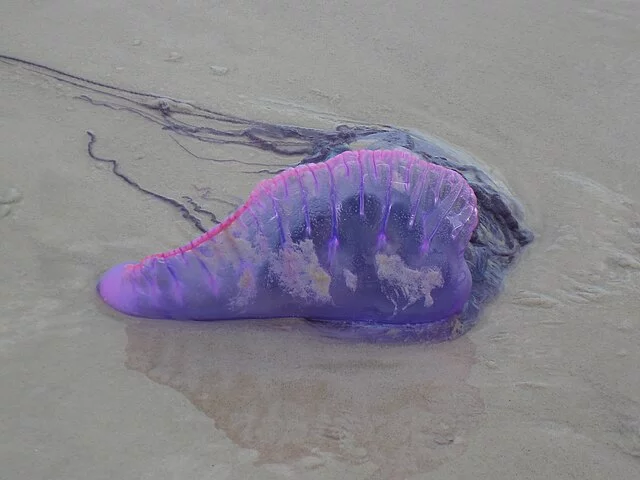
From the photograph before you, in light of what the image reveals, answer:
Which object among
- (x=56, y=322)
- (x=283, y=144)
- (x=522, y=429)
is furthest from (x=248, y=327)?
(x=283, y=144)

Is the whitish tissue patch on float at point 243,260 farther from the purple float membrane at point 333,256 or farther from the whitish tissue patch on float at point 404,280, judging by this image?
the whitish tissue patch on float at point 404,280

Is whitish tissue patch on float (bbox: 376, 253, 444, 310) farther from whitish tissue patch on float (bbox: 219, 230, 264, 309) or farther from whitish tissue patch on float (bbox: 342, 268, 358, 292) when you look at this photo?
whitish tissue patch on float (bbox: 219, 230, 264, 309)

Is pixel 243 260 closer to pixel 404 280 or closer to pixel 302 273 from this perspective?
pixel 302 273

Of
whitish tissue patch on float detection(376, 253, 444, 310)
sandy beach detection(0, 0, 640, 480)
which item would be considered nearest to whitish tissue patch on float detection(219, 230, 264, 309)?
sandy beach detection(0, 0, 640, 480)

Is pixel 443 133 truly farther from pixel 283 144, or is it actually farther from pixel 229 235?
pixel 229 235

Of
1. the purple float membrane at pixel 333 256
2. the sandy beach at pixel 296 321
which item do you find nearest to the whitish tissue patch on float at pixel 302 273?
the purple float membrane at pixel 333 256

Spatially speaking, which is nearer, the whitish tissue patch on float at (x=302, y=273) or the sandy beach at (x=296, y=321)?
the sandy beach at (x=296, y=321)
